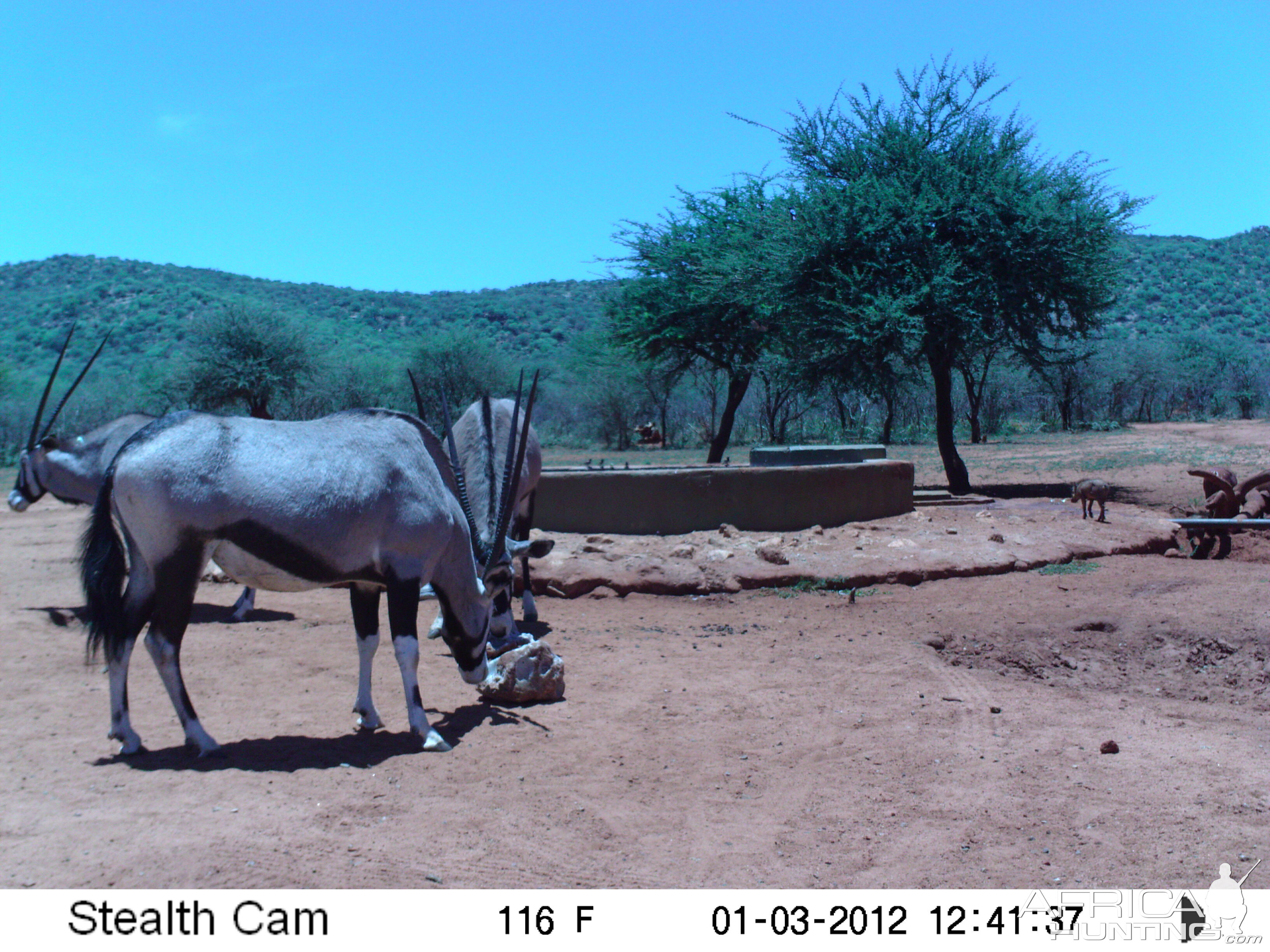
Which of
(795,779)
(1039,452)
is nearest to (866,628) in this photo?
(795,779)

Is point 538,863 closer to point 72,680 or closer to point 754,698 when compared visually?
point 754,698

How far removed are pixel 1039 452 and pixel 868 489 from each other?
1688 centimetres

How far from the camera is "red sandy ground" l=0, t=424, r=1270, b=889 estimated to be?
3559 mm

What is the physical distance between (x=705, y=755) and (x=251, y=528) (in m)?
2.50

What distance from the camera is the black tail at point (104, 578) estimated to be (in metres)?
4.62

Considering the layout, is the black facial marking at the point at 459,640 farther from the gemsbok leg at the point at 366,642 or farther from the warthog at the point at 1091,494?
the warthog at the point at 1091,494

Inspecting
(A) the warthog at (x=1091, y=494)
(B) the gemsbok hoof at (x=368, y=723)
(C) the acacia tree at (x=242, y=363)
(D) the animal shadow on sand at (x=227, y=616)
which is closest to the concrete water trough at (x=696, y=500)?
(A) the warthog at (x=1091, y=494)

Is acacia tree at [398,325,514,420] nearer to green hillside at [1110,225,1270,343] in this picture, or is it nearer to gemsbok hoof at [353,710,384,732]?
gemsbok hoof at [353,710,384,732]

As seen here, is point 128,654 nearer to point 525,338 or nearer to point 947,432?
point 947,432

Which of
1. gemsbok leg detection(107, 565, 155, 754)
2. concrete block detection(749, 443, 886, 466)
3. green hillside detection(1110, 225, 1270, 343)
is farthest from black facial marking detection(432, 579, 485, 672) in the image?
green hillside detection(1110, 225, 1270, 343)

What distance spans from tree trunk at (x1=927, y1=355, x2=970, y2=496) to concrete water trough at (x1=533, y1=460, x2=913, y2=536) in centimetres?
476

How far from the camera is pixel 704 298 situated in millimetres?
19656

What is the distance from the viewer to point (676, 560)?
9.95 meters

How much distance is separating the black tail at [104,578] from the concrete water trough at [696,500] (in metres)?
6.78
